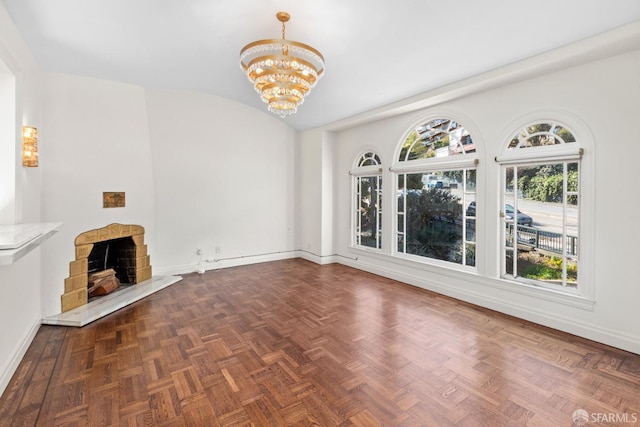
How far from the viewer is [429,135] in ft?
14.7

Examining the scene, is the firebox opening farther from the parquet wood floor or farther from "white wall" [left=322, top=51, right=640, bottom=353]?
"white wall" [left=322, top=51, right=640, bottom=353]

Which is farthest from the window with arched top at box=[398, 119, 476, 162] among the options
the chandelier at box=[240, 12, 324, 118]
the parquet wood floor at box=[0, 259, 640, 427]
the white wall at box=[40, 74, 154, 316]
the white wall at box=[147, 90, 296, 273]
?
the white wall at box=[40, 74, 154, 316]

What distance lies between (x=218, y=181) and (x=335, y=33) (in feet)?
11.2

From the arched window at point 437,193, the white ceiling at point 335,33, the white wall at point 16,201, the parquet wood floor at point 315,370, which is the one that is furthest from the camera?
the arched window at point 437,193

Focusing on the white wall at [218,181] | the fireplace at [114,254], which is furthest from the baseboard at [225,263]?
the fireplace at [114,254]

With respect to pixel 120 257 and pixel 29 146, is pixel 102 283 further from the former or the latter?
pixel 29 146

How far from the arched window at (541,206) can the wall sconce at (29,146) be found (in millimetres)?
4942

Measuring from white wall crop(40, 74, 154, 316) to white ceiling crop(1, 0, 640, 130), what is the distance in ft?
0.93

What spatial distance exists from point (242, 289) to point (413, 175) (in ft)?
10.3

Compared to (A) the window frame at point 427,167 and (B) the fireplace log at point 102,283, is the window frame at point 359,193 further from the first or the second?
(B) the fireplace log at point 102,283

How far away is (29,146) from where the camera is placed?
9.59 feet

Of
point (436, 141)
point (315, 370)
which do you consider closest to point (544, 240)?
point (436, 141)

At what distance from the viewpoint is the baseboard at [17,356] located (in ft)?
7.16

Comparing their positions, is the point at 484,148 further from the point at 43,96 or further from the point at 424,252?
the point at 43,96
